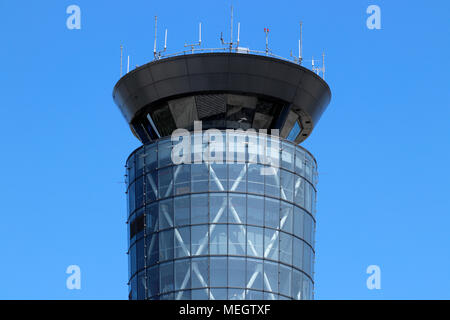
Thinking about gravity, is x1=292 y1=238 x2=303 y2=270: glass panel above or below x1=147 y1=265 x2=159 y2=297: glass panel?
above

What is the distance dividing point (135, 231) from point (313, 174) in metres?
15.5

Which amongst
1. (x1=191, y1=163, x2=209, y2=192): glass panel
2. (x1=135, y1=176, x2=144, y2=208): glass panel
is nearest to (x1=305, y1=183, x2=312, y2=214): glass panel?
(x1=191, y1=163, x2=209, y2=192): glass panel

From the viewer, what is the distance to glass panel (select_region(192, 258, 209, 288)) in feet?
301

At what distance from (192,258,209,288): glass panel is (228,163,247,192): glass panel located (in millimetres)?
6246

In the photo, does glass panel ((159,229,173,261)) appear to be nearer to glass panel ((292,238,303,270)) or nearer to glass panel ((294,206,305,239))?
glass panel ((292,238,303,270))

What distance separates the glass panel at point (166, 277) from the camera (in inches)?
3647

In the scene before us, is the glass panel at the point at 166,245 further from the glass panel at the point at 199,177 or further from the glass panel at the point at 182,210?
the glass panel at the point at 199,177

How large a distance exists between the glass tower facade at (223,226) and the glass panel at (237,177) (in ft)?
0.26

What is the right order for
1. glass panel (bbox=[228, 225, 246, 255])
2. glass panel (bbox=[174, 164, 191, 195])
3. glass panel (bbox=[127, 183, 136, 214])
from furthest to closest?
glass panel (bbox=[127, 183, 136, 214]) → glass panel (bbox=[174, 164, 191, 195]) → glass panel (bbox=[228, 225, 246, 255])

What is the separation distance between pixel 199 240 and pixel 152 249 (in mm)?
4316

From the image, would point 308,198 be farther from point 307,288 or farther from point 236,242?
point 236,242

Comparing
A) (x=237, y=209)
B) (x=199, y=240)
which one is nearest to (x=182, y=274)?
(x=199, y=240)
